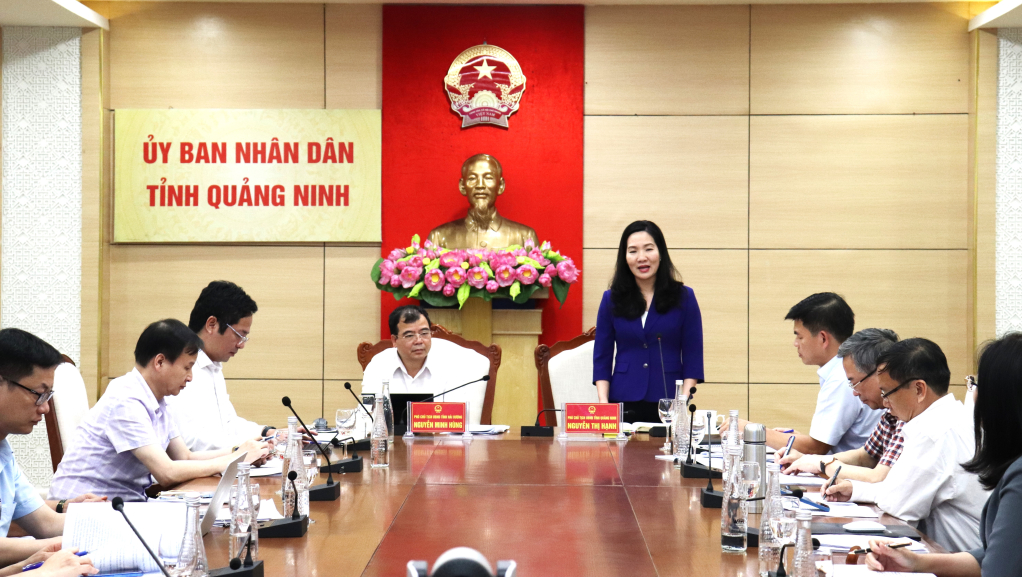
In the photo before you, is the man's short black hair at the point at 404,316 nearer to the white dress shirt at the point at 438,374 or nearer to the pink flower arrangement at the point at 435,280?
the white dress shirt at the point at 438,374

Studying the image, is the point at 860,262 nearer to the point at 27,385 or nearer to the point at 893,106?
the point at 893,106

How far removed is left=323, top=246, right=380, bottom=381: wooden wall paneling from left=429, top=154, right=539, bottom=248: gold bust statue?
1.73 feet

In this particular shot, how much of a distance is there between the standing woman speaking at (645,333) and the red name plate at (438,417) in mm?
740

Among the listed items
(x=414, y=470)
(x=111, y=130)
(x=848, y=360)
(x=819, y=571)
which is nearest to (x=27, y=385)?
(x=414, y=470)

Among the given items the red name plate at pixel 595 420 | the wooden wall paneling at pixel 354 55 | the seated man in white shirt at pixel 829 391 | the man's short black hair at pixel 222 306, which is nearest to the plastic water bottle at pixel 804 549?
the seated man in white shirt at pixel 829 391

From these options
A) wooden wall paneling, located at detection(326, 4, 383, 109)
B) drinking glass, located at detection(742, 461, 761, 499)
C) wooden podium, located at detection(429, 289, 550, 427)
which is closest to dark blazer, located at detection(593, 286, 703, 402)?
wooden podium, located at detection(429, 289, 550, 427)

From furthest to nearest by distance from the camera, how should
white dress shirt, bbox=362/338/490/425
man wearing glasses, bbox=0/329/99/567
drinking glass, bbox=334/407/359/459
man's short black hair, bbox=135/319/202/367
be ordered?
white dress shirt, bbox=362/338/490/425, drinking glass, bbox=334/407/359/459, man's short black hair, bbox=135/319/202/367, man wearing glasses, bbox=0/329/99/567

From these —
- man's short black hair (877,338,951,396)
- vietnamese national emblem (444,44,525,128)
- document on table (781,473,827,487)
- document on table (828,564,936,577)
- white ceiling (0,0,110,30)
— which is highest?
white ceiling (0,0,110,30)

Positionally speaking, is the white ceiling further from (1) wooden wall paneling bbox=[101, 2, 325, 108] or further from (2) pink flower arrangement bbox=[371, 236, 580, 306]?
(2) pink flower arrangement bbox=[371, 236, 580, 306]

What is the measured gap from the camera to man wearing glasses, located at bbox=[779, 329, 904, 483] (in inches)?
109

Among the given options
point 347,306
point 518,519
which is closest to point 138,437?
point 518,519

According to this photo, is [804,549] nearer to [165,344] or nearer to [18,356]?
[18,356]

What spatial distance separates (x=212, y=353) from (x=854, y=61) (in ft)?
13.9

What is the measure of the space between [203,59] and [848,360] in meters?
4.42
